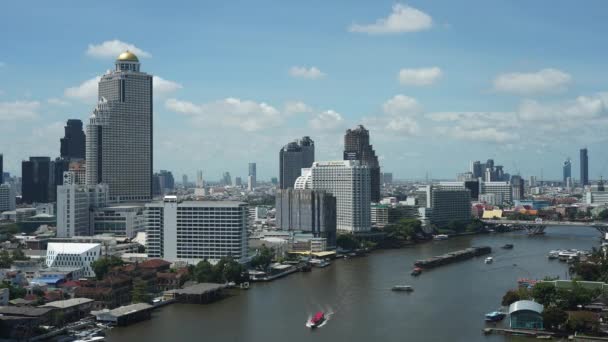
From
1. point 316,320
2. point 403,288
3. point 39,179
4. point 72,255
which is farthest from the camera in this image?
point 39,179

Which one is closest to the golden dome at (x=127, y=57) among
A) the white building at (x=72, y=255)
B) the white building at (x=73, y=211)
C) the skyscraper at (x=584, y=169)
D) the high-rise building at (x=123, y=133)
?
the high-rise building at (x=123, y=133)

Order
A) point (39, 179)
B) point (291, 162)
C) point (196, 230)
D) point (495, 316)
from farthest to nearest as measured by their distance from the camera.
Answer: point (291, 162) < point (39, 179) < point (196, 230) < point (495, 316)

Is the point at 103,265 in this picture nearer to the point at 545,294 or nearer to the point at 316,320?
the point at 316,320

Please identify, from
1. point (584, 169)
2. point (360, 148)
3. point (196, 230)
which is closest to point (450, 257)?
point (196, 230)

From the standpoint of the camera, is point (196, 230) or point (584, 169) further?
point (584, 169)

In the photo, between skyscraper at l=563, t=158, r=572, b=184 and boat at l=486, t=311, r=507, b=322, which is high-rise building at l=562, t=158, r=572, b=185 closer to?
skyscraper at l=563, t=158, r=572, b=184

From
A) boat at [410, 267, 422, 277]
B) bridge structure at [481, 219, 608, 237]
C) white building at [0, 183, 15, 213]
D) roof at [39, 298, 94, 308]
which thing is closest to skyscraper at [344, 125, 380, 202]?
bridge structure at [481, 219, 608, 237]

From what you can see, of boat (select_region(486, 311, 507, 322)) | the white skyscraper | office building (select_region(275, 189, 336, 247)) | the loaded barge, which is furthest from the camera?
the white skyscraper
